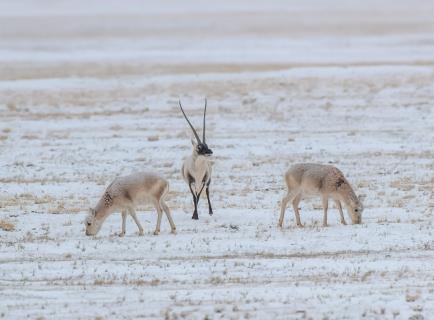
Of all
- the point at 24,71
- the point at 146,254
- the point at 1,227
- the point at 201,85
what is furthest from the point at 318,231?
the point at 24,71

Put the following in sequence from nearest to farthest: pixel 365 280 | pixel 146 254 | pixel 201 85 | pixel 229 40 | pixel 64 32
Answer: pixel 365 280
pixel 146 254
pixel 201 85
pixel 229 40
pixel 64 32

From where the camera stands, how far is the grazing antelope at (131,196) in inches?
612

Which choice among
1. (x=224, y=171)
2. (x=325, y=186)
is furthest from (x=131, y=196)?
(x=224, y=171)

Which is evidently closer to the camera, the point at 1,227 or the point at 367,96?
the point at 1,227

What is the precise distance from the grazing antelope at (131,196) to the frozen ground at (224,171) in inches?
15.4

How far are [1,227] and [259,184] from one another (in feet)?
21.8

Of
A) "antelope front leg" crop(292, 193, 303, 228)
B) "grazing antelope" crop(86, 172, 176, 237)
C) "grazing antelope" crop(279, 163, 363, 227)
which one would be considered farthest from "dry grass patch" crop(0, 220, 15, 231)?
"antelope front leg" crop(292, 193, 303, 228)

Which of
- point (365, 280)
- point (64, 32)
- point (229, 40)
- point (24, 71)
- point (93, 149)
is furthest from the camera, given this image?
point (64, 32)

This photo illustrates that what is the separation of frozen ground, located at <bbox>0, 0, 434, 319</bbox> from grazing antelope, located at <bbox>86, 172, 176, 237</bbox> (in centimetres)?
39

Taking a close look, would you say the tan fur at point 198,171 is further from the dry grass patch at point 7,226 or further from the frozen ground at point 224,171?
the dry grass patch at point 7,226

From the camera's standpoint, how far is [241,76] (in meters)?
44.4

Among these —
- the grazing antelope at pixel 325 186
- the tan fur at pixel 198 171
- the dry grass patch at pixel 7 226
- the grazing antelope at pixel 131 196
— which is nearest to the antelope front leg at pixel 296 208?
the grazing antelope at pixel 325 186

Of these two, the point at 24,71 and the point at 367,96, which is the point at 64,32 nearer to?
the point at 24,71

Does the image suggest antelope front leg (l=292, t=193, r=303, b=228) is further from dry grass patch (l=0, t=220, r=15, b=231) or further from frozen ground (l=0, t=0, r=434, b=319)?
dry grass patch (l=0, t=220, r=15, b=231)
